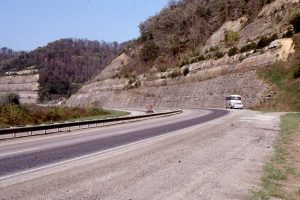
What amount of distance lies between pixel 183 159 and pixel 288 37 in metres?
55.5

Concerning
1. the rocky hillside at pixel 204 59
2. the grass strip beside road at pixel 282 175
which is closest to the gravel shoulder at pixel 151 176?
the grass strip beside road at pixel 282 175

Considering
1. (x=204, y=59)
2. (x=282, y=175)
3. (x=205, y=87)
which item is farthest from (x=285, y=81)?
(x=282, y=175)

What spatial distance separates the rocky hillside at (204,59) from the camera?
226ft

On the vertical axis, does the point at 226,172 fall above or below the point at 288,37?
below

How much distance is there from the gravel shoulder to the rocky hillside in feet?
156

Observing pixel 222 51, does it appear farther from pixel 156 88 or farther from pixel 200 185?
pixel 200 185

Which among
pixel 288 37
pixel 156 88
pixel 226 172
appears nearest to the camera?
pixel 226 172

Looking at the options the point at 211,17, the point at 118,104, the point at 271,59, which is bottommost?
the point at 118,104

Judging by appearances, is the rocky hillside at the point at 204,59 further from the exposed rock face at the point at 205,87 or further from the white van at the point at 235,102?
the white van at the point at 235,102

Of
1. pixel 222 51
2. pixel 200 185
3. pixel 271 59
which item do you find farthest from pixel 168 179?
pixel 222 51

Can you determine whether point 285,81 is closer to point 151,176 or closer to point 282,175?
point 282,175

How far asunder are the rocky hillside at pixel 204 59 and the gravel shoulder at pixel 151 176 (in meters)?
47.4

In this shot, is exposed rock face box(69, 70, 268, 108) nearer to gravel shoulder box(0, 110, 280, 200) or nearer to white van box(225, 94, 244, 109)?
white van box(225, 94, 244, 109)

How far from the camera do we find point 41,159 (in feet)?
46.9
